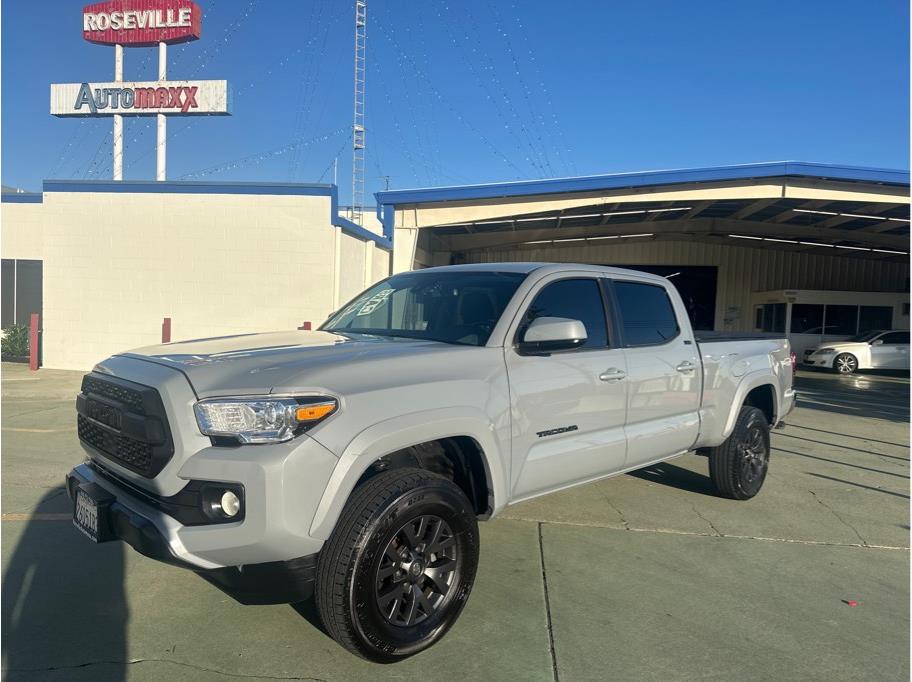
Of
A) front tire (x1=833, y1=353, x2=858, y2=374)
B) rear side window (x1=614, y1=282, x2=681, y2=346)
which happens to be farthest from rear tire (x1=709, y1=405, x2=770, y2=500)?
front tire (x1=833, y1=353, x2=858, y2=374)

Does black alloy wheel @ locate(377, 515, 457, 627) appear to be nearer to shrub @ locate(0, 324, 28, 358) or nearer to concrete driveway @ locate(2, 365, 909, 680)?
concrete driveway @ locate(2, 365, 909, 680)

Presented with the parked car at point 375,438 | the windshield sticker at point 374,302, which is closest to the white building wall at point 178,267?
the windshield sticker at point 374,302

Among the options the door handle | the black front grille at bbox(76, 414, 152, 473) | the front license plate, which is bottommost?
the front license plate

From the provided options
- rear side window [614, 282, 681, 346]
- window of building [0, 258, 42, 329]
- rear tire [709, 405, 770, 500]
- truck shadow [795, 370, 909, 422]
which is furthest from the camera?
window of building [0, 258, 42, 329]

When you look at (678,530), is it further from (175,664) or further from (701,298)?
(701,298)

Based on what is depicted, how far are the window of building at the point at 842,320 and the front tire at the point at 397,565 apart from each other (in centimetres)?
2736

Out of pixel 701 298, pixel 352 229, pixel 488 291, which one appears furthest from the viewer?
pixel 701 298

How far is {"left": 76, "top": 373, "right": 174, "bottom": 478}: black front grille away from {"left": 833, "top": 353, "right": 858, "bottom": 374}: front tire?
74.1 ft

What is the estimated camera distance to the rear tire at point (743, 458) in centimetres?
550

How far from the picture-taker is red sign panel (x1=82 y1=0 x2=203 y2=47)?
20.7 meters

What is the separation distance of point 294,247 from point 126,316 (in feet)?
13.6

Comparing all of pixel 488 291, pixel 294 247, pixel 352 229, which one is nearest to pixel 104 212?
pixel 294 247

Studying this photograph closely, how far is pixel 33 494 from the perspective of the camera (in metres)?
5.24

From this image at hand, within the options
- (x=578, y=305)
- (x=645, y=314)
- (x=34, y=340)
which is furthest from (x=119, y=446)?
(x=34, y=340)
